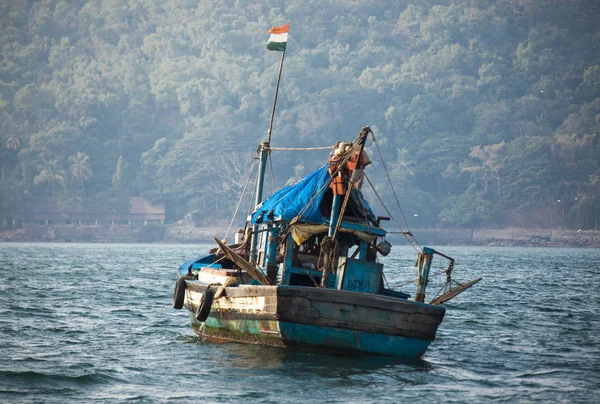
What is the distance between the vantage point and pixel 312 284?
24.0 metres

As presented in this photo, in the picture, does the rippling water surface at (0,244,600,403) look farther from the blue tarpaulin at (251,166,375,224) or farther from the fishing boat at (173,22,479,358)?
the blue tarpaulin at (251,166,375,224)

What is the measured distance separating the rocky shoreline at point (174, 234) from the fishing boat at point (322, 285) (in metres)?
123

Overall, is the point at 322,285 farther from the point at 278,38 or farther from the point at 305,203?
the point at 278,38

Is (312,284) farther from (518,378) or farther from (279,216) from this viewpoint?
(518,378)

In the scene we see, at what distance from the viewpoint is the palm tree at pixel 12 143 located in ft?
550

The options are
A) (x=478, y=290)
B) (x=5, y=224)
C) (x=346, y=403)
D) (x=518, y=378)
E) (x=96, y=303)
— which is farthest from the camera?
(x=5, y=224)

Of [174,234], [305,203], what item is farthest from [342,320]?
[174,234]

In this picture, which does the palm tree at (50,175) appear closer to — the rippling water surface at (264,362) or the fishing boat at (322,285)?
the rippling water surface at (264,362)

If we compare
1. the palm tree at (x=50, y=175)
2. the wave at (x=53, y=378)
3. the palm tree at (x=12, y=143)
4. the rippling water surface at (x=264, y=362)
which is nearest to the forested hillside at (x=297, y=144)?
the palm tree at (x=50, y=175)

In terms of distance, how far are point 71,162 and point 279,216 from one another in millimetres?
147960

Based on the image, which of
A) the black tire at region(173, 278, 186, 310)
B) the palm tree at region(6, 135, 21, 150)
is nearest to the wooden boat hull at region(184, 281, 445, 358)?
the black tire at region(173, 278, 186, 310)

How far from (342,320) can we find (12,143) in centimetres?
15603

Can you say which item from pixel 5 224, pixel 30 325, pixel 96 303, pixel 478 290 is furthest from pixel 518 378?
pixel 5 224

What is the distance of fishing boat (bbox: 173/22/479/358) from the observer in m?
20.7
